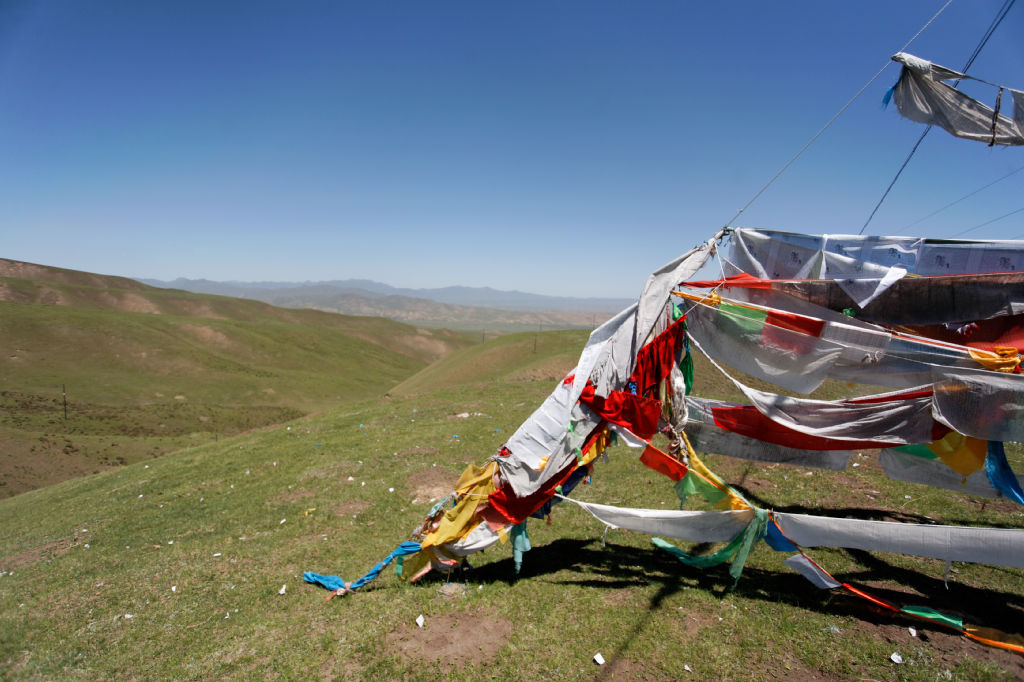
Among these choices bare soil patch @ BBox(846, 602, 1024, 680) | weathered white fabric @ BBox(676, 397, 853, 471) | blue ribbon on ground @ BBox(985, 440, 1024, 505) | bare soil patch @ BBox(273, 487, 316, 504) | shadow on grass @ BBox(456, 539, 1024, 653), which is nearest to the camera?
bare soil patch @ BBox(846, 602, 1024, 680)

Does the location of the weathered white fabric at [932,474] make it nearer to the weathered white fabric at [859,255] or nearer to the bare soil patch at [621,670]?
the weathered white fabric at [859,255]

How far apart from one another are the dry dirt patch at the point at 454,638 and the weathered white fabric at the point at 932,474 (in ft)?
23.9

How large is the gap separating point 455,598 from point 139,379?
47.4 meters

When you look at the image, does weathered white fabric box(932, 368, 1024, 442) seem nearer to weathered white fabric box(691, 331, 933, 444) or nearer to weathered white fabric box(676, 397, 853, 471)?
weathered white fabric box(691, 331, 933, 444)

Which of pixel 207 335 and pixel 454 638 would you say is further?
pixel 207 335

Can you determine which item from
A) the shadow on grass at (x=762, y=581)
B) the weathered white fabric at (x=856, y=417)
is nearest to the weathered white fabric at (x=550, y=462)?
the shadow on grass at (x=762, y=581)

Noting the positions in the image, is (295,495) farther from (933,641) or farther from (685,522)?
(933,641)

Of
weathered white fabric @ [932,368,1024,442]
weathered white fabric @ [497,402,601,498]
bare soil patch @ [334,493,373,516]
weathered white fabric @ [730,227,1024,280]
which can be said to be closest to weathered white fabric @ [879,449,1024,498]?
weathered white fabric @ [932,368,1024,442]

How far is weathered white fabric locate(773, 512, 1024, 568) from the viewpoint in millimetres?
5680

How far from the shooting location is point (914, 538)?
6.00 meters

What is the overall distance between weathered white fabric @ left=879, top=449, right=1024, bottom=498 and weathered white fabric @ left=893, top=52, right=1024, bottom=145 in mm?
5917

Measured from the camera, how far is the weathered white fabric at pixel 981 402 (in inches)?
232

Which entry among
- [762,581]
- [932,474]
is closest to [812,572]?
[762,581]

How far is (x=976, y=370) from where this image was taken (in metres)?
6.13
